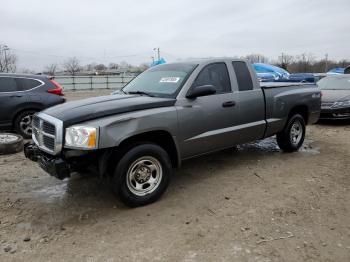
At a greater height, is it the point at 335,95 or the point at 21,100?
the point at 335,95

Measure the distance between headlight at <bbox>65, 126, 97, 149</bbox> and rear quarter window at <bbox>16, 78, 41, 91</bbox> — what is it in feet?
17.6

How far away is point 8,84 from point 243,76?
589 cm

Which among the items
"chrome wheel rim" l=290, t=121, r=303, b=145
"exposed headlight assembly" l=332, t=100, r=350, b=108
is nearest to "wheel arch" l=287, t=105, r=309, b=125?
"chrome wheel rim" l=290, t=121, r=303, b=145

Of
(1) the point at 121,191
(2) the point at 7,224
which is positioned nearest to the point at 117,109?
(1) the point at 121,191

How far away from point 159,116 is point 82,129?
3.28 ft

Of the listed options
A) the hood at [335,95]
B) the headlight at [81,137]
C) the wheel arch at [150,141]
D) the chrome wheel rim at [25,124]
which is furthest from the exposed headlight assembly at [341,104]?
the chrome wheel rim at [25,124]

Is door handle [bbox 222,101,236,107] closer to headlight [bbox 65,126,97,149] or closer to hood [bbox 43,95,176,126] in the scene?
hood [bbox 43,95,176,126]

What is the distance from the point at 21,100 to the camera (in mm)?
8227

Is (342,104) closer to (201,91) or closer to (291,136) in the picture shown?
(291,136)

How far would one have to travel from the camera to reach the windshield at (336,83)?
431 inches

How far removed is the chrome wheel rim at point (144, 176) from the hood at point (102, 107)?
2.19 feet

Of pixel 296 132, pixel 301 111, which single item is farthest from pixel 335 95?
pixel 296 132

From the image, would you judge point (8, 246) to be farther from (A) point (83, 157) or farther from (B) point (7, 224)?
(A) point (83, 157)

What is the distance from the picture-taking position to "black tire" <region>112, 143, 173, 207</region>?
399 centimetres
